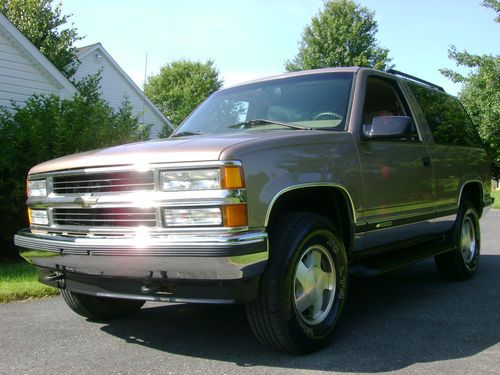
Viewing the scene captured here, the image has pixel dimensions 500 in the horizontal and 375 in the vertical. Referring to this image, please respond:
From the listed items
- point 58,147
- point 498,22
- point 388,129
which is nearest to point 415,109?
point 388,129

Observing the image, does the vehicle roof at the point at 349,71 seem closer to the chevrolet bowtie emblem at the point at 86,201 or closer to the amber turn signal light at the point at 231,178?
the amber turn signal light at the point at 231,178

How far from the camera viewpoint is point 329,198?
388cm

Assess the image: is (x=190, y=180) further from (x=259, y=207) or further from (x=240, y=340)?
(x=240, y=340)

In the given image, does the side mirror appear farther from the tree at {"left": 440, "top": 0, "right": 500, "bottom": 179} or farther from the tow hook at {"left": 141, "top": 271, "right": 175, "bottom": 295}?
the tree at {"left": 440, "top": 0, "right": 500, "bottom": 179}

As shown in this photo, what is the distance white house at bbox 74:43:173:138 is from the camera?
22.1 m

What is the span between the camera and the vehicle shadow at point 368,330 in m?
3.32

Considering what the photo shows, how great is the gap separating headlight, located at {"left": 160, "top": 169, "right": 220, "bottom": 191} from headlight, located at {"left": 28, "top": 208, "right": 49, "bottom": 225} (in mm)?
1148

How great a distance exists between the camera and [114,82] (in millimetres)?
23578

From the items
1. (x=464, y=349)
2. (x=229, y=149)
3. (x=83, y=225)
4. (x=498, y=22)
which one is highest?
(x=498, y=22)

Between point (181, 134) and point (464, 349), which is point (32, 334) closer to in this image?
point (181, 134)

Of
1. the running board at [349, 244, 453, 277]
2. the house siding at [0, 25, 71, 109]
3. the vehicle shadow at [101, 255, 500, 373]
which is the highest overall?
the house siding at [0, 25, 71, 109]

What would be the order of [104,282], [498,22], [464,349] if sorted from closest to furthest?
[104,282]
[464,349]
[498,22]

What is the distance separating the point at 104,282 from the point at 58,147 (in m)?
5.24

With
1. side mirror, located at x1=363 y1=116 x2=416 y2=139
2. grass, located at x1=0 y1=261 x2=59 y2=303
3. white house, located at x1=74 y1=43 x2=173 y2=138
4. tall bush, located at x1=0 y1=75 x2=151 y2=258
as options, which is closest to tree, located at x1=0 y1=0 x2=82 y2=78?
white house, located at x1=74 y1=43 x2=173 y2=138
